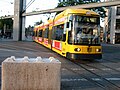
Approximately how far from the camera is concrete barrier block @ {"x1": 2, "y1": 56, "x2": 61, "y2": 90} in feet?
27.5

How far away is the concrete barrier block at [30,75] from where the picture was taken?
27.5ft

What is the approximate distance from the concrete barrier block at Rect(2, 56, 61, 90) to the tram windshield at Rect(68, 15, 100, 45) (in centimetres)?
965

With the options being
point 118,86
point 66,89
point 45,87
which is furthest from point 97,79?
point 45,87

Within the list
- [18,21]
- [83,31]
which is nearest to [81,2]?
[18,21]

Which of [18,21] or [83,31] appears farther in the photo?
[18,21]

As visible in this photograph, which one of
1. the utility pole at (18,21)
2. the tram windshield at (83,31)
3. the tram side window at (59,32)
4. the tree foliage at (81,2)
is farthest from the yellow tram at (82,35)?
the tree foliage at (81,2)

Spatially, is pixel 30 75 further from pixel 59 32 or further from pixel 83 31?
pixel 59 32

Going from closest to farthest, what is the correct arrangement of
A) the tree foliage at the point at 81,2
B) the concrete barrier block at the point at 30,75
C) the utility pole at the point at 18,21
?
the concrete barrier block at the point at 30,75
the utility pole at the point at 18,21
the tree foliage at the point at 81,2

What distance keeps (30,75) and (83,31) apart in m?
10.1

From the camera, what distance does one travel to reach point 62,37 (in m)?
20.4

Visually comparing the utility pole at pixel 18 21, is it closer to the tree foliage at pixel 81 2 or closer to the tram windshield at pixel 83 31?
the tree foliage at pixel 81 2

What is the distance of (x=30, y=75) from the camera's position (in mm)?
8453

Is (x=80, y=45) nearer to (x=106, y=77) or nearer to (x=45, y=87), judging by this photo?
(x=106, y=77)

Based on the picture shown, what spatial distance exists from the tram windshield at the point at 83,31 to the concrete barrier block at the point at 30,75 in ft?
31.7
